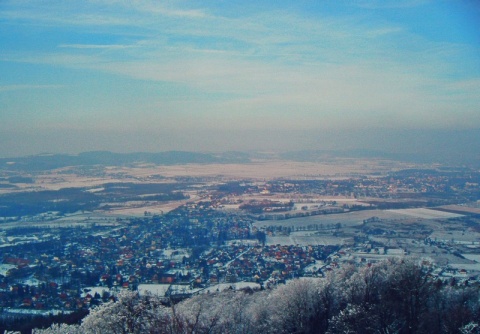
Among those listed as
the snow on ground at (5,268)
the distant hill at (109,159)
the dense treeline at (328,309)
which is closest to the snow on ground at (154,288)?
the dense treeline at (328,309)

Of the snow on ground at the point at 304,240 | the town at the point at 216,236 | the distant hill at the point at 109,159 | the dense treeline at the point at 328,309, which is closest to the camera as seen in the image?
the dense treeline at the point at 328,309

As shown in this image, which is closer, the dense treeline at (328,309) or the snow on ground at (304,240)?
the dense treeline at (328,309)

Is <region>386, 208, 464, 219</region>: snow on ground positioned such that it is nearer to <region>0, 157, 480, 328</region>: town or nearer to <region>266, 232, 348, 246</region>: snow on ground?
<region>0, 157, 480, 328</region>: town

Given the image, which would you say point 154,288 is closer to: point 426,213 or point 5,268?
point 5,268

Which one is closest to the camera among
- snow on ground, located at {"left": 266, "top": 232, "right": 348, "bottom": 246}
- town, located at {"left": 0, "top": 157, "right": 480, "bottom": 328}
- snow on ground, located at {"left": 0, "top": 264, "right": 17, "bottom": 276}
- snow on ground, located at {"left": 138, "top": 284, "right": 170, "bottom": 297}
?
snow on ground, located at {"left": 138, "top": 284, "right": 170, "bottom": 297}

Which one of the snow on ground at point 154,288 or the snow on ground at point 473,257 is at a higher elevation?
the snow on ground at point 473,257

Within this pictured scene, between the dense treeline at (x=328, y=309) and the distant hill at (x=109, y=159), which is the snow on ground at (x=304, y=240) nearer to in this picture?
the dense treeline at (x=328, y=309)

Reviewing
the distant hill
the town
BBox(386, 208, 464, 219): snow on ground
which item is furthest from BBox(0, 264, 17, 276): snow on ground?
the distant hill

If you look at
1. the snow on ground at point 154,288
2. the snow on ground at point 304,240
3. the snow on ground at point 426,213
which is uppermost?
the snow on ground at point 426,213

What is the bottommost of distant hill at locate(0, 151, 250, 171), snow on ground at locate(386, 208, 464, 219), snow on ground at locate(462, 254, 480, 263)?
snow on ground at locate(462, 254, 480, 263)
